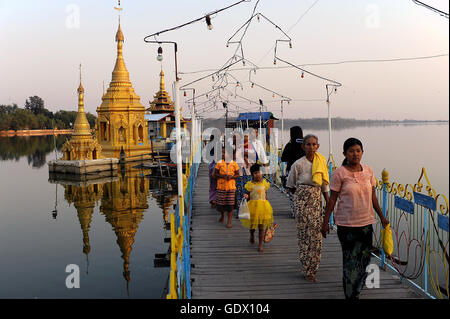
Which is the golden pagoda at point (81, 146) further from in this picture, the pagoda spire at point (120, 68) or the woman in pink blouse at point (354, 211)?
the woman in pink blouse at point (354, 211)

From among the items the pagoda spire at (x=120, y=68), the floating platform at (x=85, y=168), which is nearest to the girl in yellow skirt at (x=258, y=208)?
the floating platform at (x=85, y=168)

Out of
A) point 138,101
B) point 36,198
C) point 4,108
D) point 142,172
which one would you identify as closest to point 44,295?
point 36,198

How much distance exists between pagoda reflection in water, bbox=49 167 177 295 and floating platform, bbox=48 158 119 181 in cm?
89

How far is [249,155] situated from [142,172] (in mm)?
20666

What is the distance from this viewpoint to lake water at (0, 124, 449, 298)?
9414 millimetres

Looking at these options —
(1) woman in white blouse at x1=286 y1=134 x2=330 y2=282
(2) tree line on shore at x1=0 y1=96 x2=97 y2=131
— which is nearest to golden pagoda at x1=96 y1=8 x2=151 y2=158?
(1) woman in white blouse at x1=286 y1=134 x2=330 y2=282

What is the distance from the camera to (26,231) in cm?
1492

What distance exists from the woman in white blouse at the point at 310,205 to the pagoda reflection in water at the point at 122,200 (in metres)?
6.25

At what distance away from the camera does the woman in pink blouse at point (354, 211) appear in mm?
3646

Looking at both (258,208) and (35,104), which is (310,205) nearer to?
(258,208)

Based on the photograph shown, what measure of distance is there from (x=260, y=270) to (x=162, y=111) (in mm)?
44437

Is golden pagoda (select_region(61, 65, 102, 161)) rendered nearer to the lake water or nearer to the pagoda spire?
the lake water

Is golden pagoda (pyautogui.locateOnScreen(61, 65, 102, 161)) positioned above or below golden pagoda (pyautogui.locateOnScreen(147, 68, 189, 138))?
below
